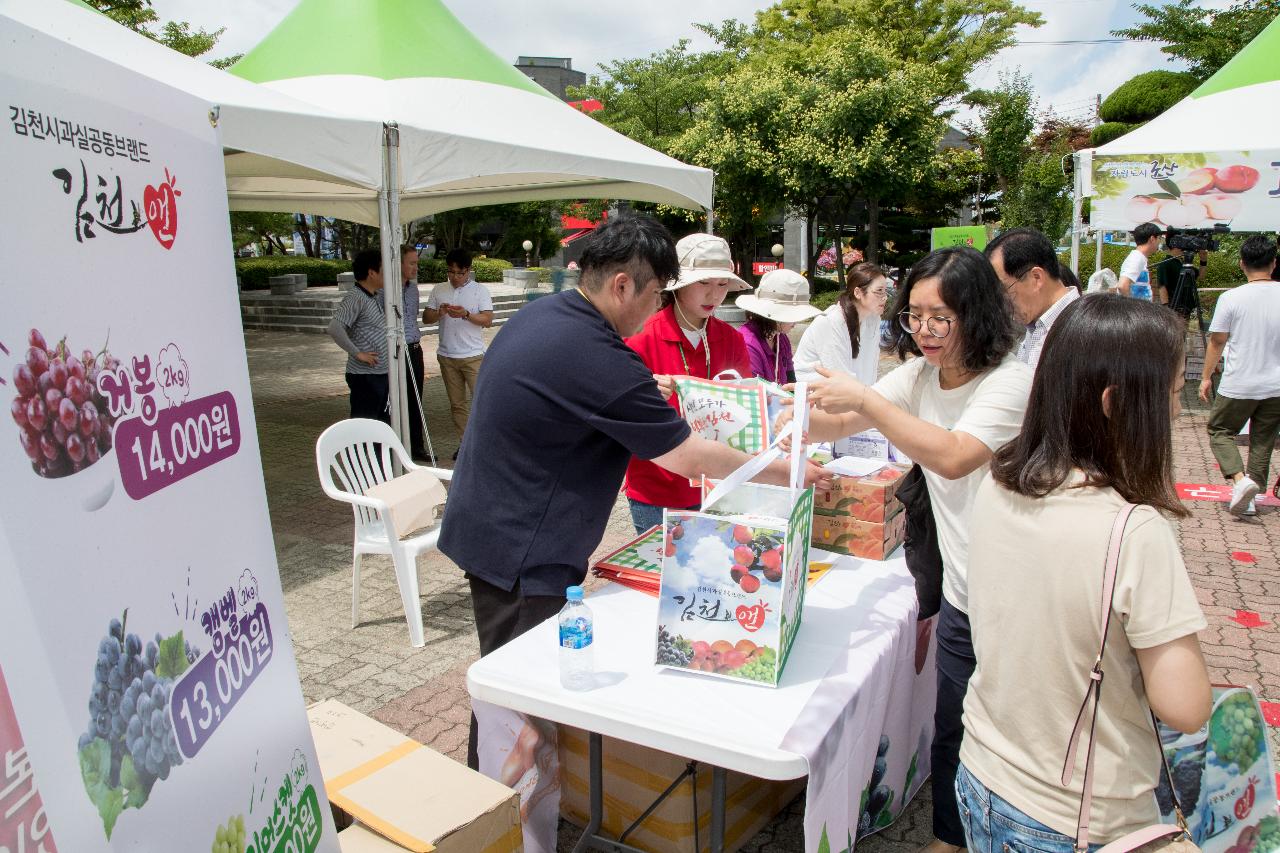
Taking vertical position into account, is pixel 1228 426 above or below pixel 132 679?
below

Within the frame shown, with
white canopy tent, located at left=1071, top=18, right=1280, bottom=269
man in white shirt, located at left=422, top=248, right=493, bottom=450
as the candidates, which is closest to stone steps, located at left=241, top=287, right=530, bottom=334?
man in white shirt, located at left=422, top=248, right=493, bottom=450

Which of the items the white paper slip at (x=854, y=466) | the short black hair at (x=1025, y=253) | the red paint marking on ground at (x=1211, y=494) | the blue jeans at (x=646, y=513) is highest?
the short black hair at (x=1025, y=253)

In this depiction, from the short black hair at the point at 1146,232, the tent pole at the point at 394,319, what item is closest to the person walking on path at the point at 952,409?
the tent pole at the point at 394,319

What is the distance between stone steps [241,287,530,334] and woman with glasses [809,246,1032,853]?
50.7 feet

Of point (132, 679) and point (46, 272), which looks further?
point (132, 679)

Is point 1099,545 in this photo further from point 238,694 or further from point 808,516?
point 238,694

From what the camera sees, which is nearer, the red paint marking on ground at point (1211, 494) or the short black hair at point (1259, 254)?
the short black hair at point (1259, 254)

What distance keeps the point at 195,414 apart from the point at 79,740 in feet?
1.66

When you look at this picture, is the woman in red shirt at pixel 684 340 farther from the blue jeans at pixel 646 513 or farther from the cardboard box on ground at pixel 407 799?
the cardboard box on ground at pixel 407 799

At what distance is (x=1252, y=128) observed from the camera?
7125 mm

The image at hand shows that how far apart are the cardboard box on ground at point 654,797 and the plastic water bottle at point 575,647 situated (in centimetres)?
60

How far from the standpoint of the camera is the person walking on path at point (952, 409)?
1.98 meters

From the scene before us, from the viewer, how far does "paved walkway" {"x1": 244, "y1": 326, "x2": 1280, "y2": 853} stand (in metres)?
3.29

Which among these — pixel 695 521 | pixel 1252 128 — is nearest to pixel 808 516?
pixel 695 521
